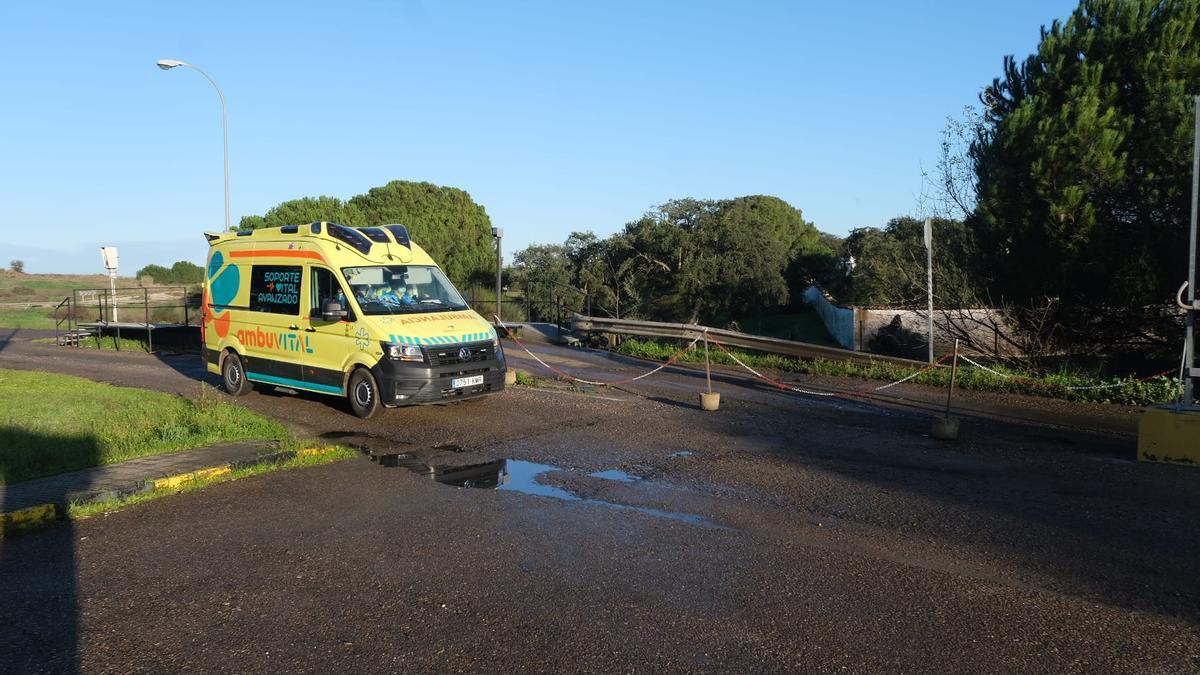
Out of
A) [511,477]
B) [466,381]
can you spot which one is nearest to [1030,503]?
[511,477]

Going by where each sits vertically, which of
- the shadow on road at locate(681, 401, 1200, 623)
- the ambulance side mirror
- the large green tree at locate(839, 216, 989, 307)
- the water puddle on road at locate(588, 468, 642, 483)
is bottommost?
the water puddle on road at locate(588, 468, 642, 483)

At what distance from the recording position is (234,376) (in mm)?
14172

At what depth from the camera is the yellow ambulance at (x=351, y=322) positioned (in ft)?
38.4

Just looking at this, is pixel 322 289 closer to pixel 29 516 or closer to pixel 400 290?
pixel 400 290

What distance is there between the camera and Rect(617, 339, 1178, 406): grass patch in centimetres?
1267

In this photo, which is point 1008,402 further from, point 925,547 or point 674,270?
point 674,270

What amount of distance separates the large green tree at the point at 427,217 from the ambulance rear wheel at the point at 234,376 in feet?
93.2

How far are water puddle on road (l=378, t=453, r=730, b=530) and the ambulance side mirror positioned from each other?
9.26 ft

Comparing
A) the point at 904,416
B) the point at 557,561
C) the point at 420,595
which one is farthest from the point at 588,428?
the point at 420,595

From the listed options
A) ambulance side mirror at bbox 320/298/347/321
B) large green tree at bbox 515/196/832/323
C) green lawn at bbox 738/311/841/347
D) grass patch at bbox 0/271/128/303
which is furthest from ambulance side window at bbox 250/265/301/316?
grass patch at bbox 0/271/128/303

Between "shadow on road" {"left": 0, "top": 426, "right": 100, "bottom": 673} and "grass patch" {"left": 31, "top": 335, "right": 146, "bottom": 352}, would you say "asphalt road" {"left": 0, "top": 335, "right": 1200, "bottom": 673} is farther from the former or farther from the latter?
"grass patch" {"left": 31, "top": 335, "right": 146, "bottom": 352}

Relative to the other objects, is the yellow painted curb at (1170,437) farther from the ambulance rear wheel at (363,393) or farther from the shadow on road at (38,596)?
the shadow on road at (38,596)

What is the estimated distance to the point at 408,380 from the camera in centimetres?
Result: 1152

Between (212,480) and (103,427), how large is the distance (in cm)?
318
